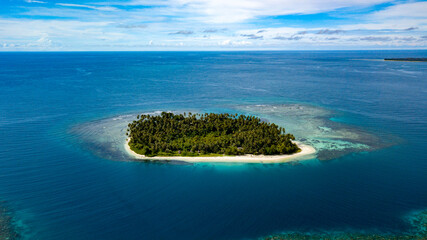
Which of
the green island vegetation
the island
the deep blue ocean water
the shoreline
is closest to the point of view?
the deep blue ocean water

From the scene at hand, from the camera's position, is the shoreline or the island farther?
the island

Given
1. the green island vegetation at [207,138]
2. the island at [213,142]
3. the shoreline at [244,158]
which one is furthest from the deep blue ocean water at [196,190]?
the green island vegetation at [207,138]

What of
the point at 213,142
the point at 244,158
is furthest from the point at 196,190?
the point at 213,142

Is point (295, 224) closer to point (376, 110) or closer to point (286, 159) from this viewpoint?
point (286, 159)

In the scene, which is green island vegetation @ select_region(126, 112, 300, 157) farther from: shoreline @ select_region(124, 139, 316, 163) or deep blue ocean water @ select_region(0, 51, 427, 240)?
deep blue ocean water @ select_region(0, 51, 427, 240)

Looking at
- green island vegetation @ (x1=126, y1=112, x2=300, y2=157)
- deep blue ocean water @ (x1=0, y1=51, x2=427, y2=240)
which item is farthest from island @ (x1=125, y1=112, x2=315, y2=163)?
deep blue ocean water @ (x1=0, y1=51, x2=427, y2=240)

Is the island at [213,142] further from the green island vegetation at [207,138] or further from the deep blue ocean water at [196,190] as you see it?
the deep blue ocean water at [196,190]

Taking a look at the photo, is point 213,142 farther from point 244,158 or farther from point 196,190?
point 196,190
